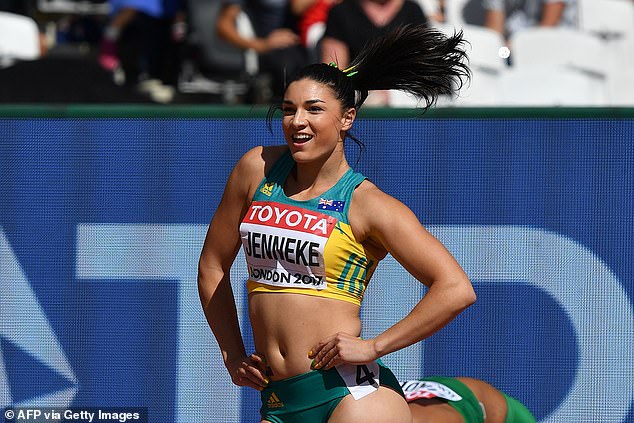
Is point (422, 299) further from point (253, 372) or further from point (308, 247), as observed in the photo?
point (253, 372)

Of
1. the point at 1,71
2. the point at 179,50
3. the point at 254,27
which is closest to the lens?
the point at 1,71

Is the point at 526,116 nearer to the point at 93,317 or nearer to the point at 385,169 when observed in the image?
the point at 385,169

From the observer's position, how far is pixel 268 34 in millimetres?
8688

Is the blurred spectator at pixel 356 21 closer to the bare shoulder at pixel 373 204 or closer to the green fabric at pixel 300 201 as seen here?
the green fabric at pixel 300 201

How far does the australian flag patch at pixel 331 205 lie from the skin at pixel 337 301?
0.04 m

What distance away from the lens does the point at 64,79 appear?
7.28 m

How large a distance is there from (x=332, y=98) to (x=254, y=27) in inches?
214

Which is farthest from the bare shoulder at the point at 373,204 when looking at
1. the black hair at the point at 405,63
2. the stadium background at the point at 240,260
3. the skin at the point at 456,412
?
the stadium background at the point at 240,260

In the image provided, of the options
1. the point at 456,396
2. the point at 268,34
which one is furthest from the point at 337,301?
the point at 268,34

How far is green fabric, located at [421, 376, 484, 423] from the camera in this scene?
4207 millimetres

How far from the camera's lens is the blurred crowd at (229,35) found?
8359 mm

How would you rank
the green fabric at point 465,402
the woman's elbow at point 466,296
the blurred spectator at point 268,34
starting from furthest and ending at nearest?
1. the blurred spectator at point 268,34
2. the green fabric at point 465,402
3. the woman's elbow at point 466,296

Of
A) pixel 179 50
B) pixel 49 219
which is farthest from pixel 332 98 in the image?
pixel 179 50

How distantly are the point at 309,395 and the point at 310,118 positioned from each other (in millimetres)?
942
